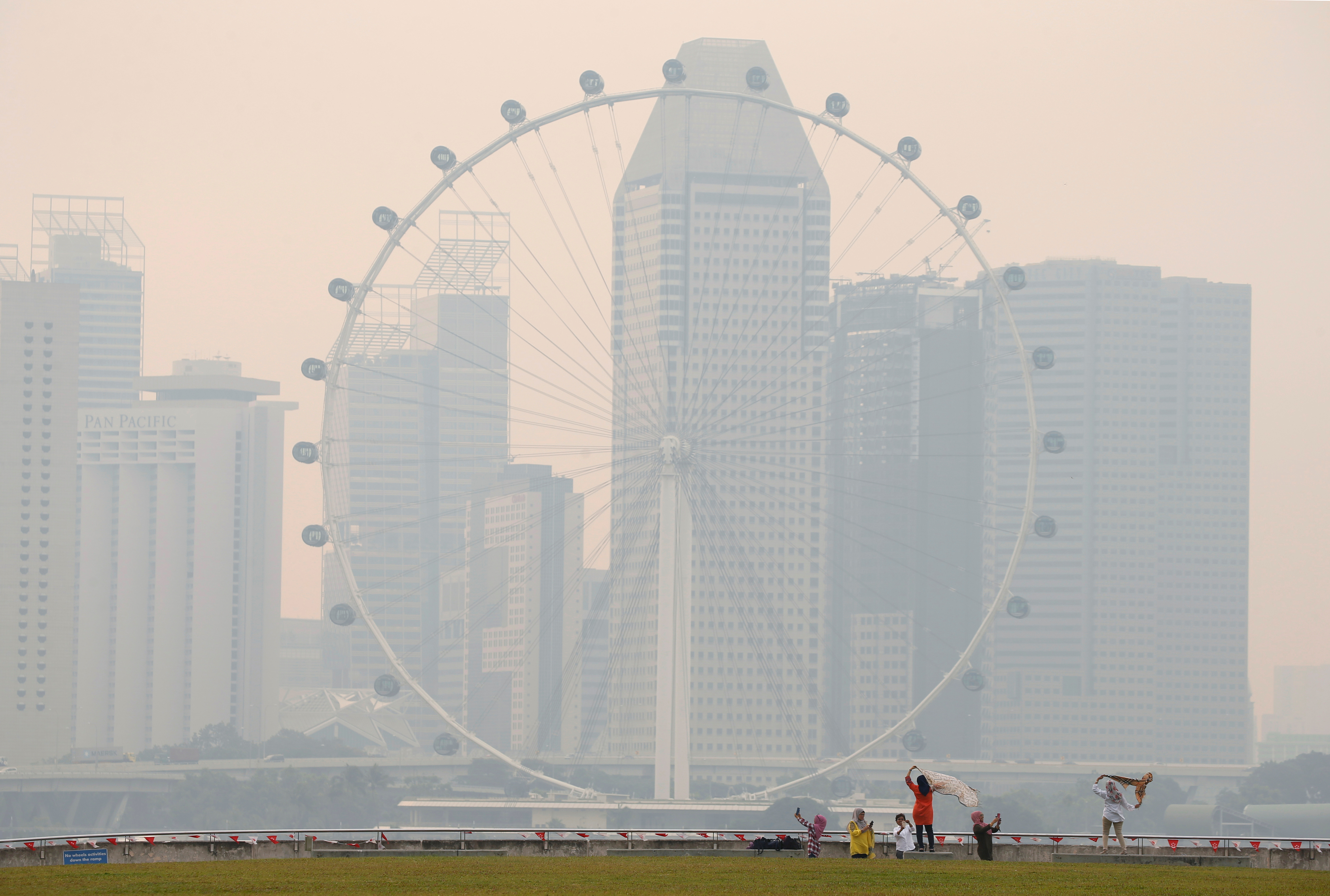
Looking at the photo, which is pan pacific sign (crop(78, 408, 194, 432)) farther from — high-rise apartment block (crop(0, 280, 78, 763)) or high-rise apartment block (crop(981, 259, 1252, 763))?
high-rise apartment block (crop(981, 259, 1252, 763))

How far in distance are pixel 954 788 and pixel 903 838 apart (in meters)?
0.94

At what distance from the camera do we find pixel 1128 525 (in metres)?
177

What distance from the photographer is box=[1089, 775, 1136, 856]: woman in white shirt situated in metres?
20.6

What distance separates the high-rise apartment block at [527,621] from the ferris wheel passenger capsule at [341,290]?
89201mm

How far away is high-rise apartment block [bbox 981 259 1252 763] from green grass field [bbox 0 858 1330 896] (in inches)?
5468

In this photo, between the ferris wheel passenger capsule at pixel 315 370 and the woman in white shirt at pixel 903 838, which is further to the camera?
the ferris wheel passenger capsule at pixel 315 370

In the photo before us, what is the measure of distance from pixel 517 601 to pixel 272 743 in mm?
24130

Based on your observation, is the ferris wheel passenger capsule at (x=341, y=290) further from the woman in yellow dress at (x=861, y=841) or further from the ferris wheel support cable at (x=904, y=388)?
the ferris wheel support cable at (x=904, y=388)

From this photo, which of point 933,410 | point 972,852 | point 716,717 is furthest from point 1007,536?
point 972,852

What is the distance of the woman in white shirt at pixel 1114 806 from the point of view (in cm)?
2064

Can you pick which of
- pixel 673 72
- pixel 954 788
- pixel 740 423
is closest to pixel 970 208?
pixel 673 72

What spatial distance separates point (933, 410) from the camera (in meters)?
167

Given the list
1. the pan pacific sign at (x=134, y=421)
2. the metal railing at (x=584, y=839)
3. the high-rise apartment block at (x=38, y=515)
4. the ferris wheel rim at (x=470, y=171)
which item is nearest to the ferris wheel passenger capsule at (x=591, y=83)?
the ferris wheel rim at (x=470, y=171)

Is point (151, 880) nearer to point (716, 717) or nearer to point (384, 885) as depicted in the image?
point (384, 885)
